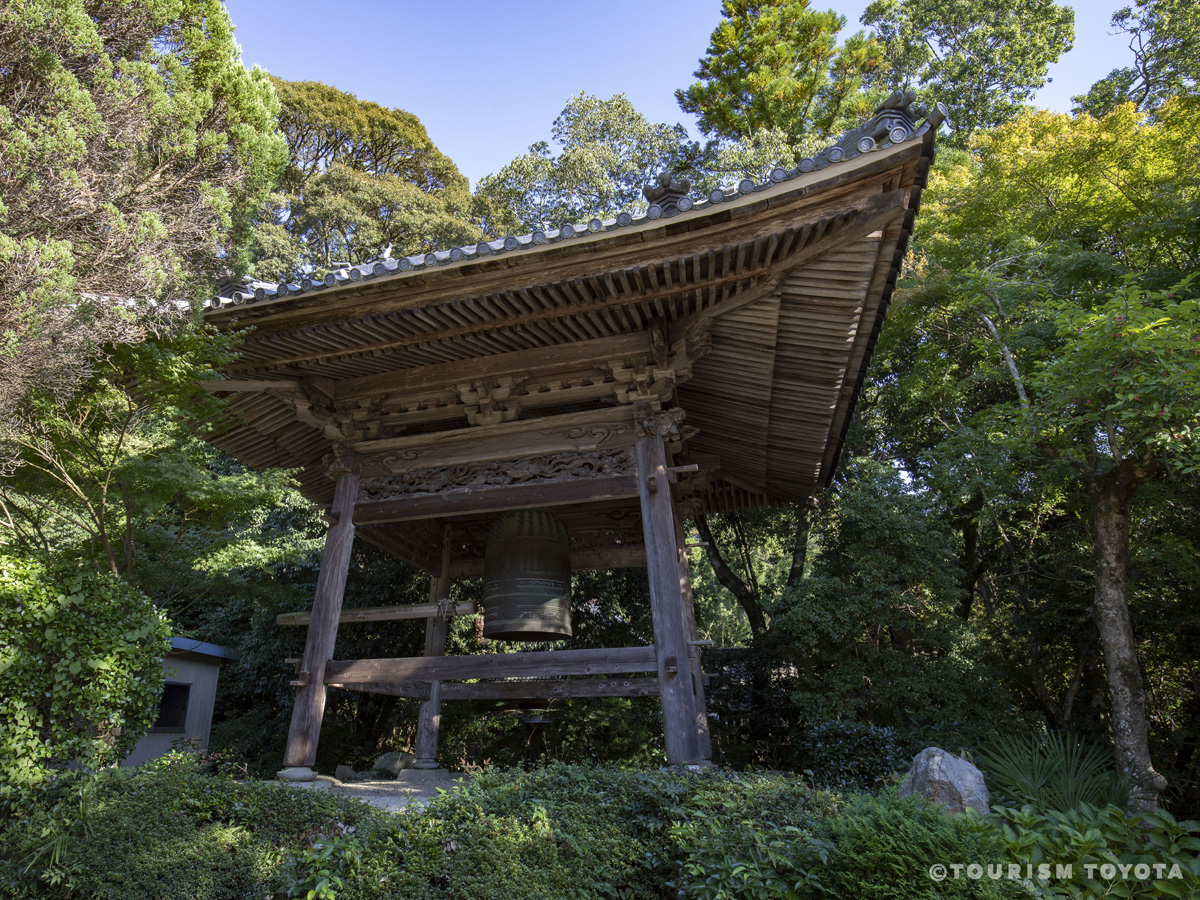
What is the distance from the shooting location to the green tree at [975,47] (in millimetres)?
21703

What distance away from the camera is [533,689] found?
7.85 m

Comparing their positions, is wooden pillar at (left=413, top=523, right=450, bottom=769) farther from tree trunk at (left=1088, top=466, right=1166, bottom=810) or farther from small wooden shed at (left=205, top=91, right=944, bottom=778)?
tree trunk at (left=1088, top=466, right=1166, bottom=810)

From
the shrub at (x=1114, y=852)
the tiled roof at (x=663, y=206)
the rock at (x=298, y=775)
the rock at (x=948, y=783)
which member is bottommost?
the shrub at (x=1114, y=852)

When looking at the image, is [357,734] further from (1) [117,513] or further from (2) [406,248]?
(2) [406,248]

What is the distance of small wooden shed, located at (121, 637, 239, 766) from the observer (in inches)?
475

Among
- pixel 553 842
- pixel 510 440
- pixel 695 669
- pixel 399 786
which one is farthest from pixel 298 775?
pixel 695 669

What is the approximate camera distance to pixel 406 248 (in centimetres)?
2375

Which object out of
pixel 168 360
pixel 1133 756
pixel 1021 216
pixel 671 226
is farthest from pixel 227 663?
pixel 1021 216

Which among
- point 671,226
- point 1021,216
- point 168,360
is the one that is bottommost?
A: point 168,360

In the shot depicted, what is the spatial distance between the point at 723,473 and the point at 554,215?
15.7m

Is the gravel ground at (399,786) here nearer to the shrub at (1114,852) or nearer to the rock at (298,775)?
the rock at (298,775)

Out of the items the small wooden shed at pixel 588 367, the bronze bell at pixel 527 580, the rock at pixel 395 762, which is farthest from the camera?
the rock at pixel 395 762

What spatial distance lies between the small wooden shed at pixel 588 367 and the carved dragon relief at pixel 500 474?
0.02 metres

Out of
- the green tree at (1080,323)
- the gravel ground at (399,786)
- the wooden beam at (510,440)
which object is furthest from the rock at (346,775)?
the green tree at (1080,323)
